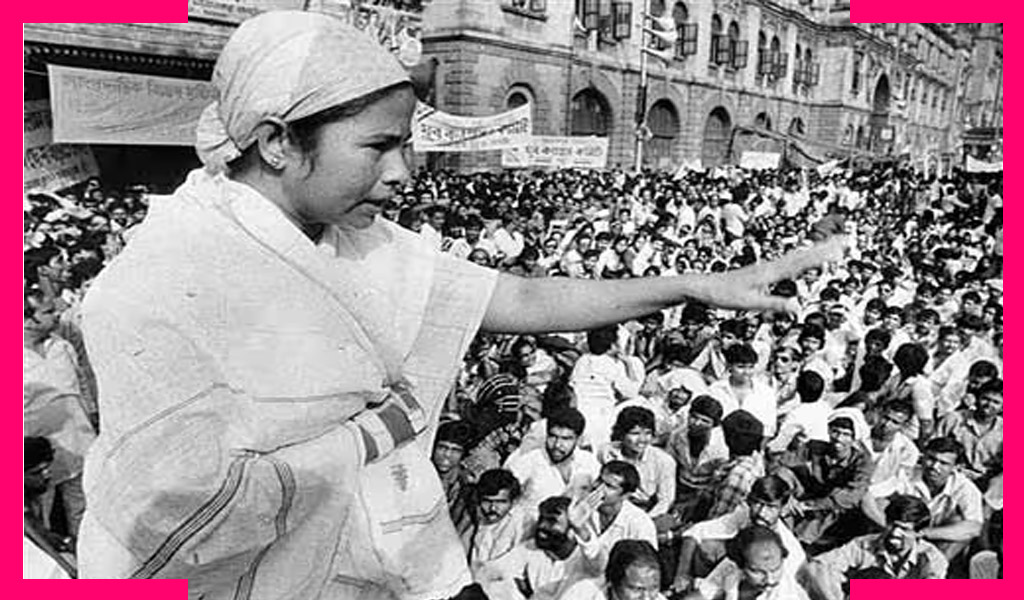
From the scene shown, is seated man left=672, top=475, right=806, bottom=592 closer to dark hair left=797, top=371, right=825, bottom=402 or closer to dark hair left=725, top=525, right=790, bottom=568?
dark hair left=725, top=525, right=790, bottom=568

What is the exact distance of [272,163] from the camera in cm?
68

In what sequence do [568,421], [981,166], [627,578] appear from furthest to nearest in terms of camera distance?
[981,166]
[568,421]
[627,578]

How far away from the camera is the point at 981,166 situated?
8.93 ft

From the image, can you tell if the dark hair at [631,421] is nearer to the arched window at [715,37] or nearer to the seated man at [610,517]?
the seated man at [610,517]

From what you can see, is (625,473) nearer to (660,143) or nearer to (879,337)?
(879,337)

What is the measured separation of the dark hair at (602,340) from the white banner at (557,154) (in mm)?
561

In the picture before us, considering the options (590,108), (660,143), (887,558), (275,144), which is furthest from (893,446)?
(660,143)

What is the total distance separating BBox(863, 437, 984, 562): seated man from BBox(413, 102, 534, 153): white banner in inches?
52.8

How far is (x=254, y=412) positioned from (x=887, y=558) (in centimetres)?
171

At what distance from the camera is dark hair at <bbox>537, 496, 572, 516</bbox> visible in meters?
2.08

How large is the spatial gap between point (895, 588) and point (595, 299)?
3.89 feet

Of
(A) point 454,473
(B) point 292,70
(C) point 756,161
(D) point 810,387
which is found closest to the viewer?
(B) point 292,70

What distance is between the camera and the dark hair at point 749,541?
1.91m

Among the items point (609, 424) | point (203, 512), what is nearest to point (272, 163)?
point (203, 512)
